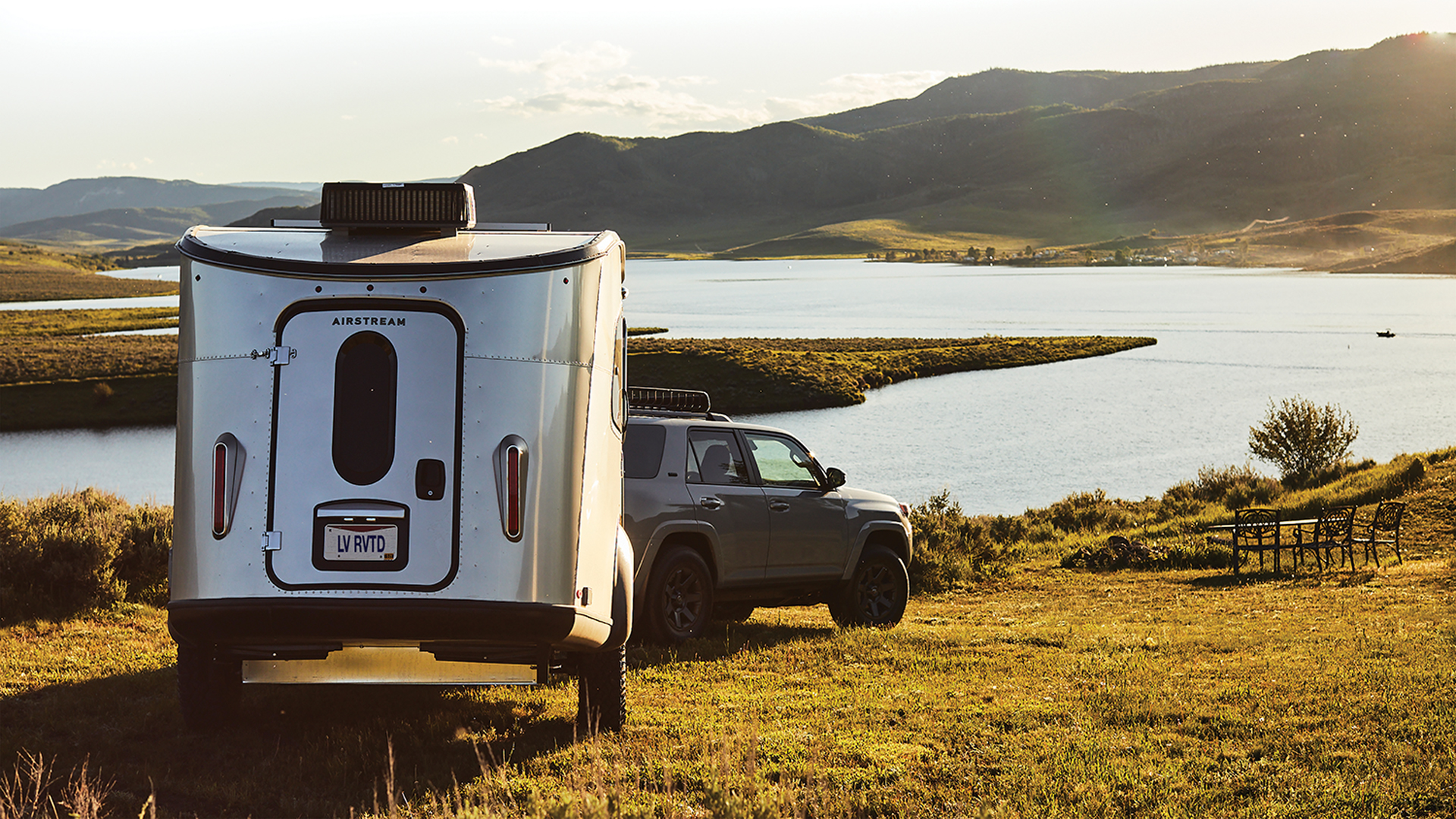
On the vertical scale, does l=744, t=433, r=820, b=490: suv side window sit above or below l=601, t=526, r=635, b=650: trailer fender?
above

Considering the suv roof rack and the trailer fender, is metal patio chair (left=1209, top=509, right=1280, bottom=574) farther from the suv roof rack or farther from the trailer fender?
the trailer fender

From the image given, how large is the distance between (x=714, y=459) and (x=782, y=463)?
4.21 feet

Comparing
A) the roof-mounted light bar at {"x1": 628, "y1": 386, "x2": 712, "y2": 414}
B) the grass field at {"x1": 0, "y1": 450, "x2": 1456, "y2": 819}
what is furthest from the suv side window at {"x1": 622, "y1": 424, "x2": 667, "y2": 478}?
the grass field at {"x1": 0, "y1": 450, "x2": 1456, "y2": 819}

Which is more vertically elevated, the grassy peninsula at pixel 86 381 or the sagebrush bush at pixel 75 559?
the sagebrush bush at pixel 75 559

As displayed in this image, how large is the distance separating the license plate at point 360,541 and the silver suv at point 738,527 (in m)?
3.75

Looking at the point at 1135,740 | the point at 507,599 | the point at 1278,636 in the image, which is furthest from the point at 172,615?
the point at 1278,636

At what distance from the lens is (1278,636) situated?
1133 cm

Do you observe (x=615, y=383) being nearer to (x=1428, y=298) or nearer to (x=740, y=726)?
(x=740, y=726)

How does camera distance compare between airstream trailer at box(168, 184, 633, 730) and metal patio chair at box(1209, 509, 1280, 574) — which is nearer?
airstream trailer at box(168, 184, 633, 730)

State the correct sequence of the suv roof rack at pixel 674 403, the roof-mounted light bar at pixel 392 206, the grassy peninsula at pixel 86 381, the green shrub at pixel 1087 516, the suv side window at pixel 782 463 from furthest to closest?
the grassy peninsula at pixel 86 381 → the green shrub at pixel 1087 516 → the suv side window at pixel 782 463 → the suv roof rack at pixel 674 403 → the roof-mounted light bar at pixel 392 206

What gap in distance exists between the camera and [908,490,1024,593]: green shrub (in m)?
18.8

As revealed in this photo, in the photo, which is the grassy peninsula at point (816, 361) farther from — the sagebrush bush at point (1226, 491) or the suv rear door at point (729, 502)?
the suv rear door at point (729, 502)

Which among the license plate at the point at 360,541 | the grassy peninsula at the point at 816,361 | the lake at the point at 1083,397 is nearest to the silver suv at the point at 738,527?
the license plate at the point at 360,541

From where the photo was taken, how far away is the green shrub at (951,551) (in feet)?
61.6
